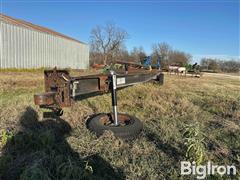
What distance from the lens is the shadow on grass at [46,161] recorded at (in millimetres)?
2414

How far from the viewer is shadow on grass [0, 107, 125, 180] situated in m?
2.41

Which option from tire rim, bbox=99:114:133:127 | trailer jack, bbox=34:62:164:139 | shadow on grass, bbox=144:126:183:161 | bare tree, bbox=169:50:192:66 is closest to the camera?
trailer jack, bbox=34:62:164:139

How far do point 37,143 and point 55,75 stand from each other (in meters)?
1.22

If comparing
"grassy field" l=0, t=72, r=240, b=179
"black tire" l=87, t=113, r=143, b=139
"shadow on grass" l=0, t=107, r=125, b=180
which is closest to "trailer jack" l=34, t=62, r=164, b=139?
"black tire" l=87, t=113, r=143, b=139

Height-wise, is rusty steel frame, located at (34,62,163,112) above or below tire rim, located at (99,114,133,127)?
above

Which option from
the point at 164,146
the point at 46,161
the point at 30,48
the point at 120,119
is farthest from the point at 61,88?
the point at 30,48

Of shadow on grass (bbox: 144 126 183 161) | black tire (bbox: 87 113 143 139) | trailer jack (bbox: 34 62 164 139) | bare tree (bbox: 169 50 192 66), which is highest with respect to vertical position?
bare tree (bbox: 169 50 192 66)

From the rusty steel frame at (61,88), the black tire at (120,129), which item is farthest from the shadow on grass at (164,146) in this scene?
the rusty steel frame at (61,88)

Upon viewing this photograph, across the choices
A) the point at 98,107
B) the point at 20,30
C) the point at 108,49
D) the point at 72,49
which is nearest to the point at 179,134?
the point at 98,107

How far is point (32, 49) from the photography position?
21.5m

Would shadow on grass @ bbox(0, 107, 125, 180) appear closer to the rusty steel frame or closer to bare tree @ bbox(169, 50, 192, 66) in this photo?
the rusty steel frame

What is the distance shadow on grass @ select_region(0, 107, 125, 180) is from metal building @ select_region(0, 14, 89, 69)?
665 inches
